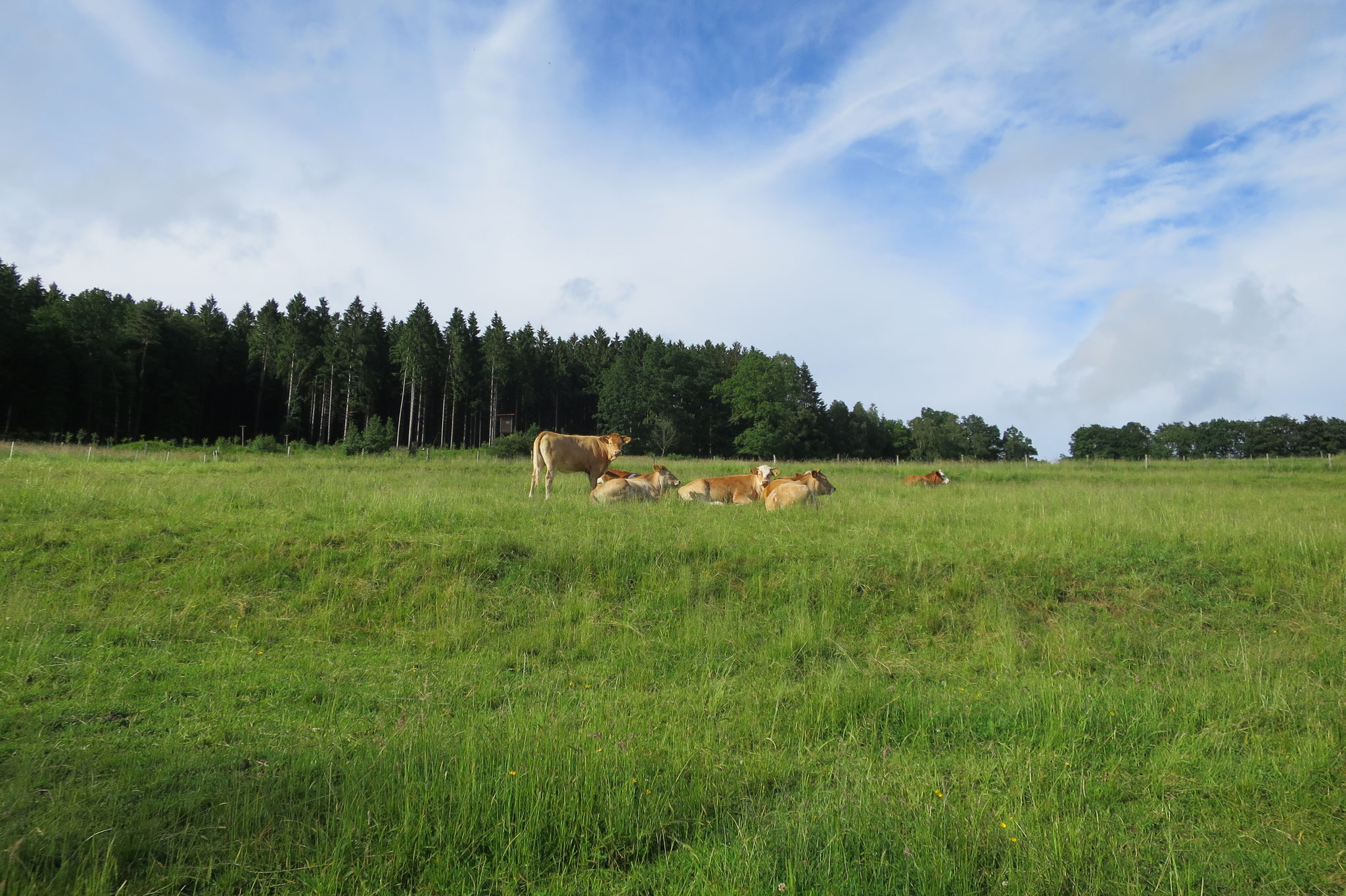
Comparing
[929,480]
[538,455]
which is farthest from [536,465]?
[929,480]

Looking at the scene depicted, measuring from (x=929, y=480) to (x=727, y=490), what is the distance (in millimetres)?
10848

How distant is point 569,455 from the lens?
1719cm

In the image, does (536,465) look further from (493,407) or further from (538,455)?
(493,407)

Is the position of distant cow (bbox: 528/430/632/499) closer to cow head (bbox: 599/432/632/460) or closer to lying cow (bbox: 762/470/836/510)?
cow head (bbox: 599/432/632/460)

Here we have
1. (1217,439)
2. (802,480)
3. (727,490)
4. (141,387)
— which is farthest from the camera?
(1217,439)

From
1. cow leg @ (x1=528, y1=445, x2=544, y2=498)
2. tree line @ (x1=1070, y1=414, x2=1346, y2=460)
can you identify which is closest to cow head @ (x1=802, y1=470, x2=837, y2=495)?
cow leg @ (x1=528, y1=445, x2=544, y2=498)

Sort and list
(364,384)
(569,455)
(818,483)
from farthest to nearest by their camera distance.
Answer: (364,384), (818,483), (569,455)

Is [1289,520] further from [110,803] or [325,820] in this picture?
[110,803]

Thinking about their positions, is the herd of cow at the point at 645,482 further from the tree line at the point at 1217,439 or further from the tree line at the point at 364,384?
the tree line at the point at 1217,439

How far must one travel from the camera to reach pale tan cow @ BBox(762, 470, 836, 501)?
15.5 meters

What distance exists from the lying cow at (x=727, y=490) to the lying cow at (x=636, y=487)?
1.36 feet

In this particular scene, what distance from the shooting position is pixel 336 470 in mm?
23484

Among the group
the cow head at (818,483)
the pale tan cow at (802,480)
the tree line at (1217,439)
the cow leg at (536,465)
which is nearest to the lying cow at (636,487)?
the cow leg at (536,465)

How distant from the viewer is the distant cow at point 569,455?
16.9m
